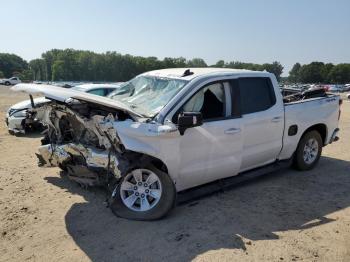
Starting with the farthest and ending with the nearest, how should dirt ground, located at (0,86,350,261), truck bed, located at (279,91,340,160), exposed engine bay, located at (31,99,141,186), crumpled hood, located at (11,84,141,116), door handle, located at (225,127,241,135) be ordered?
truck bed, located at (279,91,340,160), door handle, located at (225,127,241,135), exposed engine bay, located at (31,99,141,186), crumpled hood, located at (11,84,141,116), dirt ground, located at (0,86,350,261)

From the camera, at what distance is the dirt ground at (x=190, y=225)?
4.35 m

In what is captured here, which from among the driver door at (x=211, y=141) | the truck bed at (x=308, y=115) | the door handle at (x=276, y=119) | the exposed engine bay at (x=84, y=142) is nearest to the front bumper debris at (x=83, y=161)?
the exposed engine bay at (x=84, y=142)

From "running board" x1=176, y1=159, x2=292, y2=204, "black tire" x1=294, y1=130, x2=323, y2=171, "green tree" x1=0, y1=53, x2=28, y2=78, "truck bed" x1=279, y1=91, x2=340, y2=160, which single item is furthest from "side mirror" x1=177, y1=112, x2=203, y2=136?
"green tree" x1=0, y1=53, x2=28, y2=78

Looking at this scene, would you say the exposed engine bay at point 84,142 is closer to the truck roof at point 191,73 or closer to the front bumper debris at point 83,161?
the front bumper debris at point 83,161

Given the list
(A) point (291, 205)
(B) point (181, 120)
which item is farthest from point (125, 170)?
(A) point (291, 205)

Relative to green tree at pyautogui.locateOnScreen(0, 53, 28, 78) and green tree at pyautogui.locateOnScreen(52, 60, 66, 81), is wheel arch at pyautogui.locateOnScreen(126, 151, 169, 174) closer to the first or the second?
green tree at pyautogui.locateOnScreen(52, 60, 66, 81)

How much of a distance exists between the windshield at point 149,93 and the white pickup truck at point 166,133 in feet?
0.07

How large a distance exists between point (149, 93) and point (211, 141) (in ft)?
4.09

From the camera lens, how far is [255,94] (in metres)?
6.39

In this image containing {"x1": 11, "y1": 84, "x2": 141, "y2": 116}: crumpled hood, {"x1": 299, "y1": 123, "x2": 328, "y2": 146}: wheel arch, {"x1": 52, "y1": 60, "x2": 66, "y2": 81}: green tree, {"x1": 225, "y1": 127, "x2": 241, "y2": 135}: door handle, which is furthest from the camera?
{"x1": 52, "y1": 60, "x2": 66, "y2": 81}: green tree

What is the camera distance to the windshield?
555 centimetres

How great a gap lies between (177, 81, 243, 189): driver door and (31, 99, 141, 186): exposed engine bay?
80 centimetres

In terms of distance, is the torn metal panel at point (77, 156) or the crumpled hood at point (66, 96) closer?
the crumpled hood at point (66, 96)

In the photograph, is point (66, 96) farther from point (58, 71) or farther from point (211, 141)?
point (58, 71)
